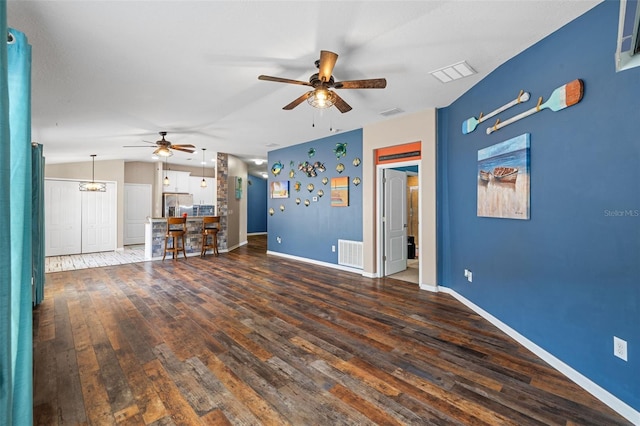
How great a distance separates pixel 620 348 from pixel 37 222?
19.1ft

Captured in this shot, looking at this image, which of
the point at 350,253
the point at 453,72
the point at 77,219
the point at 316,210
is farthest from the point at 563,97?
the point at 77,219

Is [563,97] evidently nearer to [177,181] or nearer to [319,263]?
[319,263]

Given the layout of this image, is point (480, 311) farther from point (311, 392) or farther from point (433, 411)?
point (311, 392)

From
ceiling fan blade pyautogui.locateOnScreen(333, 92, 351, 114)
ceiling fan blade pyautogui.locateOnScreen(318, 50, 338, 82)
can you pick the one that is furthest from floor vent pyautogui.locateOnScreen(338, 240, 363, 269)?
ceiling fan blade pyautogui.locateOnScreen(318, 50, 338, 82)

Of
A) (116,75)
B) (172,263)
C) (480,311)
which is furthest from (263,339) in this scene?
(172,263)

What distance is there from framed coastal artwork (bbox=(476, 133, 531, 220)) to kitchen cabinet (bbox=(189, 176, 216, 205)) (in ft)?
28.8

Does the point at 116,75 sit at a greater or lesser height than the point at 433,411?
greater

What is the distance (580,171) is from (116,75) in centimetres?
453

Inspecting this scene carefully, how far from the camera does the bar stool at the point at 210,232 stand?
7418mm

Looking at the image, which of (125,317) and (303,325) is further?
(125,317)

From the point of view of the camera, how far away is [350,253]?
5770 mm

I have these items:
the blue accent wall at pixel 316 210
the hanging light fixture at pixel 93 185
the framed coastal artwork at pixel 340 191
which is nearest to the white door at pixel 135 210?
the hanging light fixture at pixel 93 185

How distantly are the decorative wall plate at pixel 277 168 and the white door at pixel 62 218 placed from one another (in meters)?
5.58

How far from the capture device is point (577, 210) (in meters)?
2.23
